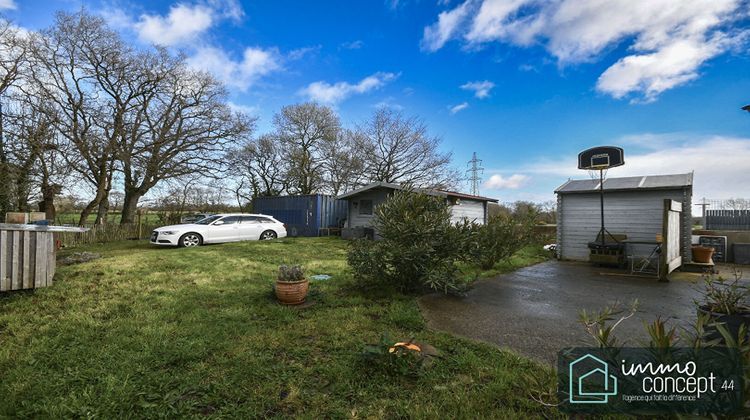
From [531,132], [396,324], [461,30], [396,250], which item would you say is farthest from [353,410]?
[531,132]

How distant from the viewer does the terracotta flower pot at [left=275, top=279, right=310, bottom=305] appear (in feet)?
14.2

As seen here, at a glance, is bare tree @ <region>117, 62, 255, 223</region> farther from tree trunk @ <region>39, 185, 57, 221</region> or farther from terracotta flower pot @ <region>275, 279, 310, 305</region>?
terracotta flower pot @ <region>275, 279, 310, 305</region>

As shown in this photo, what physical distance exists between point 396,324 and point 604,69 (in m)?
9.22

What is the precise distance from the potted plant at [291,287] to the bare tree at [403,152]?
58.0 feet

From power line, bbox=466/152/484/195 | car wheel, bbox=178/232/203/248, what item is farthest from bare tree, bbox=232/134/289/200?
power line, bbox=466/152/484/195

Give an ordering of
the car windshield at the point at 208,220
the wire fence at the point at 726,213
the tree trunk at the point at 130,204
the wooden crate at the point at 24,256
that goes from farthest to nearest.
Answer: the tree trunk at the point at 130,204
the wire fence at the point at 726,213
the car windshield at the point at 208,220
the wooden crate at the point at 24,256

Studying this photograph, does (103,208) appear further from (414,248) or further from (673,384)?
(673,384)

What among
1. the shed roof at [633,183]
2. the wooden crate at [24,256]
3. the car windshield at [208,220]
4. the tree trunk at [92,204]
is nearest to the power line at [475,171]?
the shed roof at [633,183]

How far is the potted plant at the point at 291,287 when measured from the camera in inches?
171

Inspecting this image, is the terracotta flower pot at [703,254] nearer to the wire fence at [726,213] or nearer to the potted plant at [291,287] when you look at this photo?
the wire fence at [726,213]

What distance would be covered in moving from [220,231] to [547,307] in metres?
11.3

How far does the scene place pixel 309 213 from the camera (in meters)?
16.4

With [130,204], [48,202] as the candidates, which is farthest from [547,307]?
[130,204]

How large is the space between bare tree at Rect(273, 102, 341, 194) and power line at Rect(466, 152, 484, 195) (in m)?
11.1
